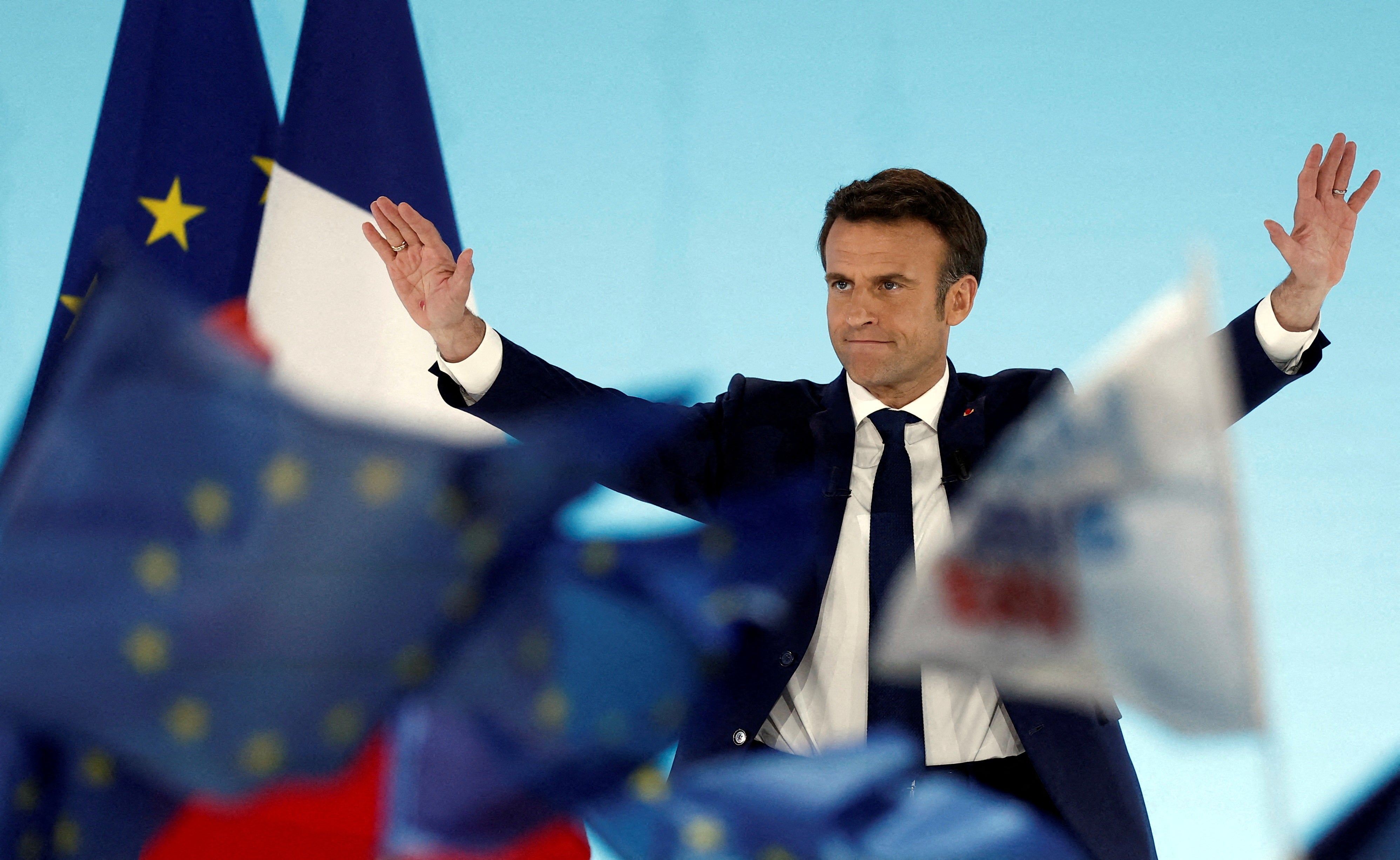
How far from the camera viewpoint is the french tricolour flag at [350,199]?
2.97m

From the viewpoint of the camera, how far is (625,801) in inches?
58.3

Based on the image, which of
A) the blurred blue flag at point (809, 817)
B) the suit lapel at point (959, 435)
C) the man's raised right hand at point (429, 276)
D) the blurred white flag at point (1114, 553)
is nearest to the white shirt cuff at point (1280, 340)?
the blurred white flag at point (1114, 553)

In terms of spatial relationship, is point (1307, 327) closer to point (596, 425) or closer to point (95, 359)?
point (596, 425)

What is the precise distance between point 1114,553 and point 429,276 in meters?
1.05

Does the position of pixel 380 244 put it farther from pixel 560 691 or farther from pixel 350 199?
pixel 350 199

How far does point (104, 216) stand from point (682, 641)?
2.10 meters

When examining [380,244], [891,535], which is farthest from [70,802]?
[891,535]

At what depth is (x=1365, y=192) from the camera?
202cm

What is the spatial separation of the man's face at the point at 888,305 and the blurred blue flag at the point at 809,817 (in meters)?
0.67

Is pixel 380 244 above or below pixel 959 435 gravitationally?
above

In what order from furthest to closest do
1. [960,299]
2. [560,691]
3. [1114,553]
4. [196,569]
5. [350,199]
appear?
1. [350,199]
2. [960,299]
3. [1114,553]
4. [560,691]
5. [196,569]

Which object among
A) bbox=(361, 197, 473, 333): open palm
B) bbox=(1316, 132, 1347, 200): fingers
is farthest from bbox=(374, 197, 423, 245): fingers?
bbox=(1316, 132, 1347, 200): fingers

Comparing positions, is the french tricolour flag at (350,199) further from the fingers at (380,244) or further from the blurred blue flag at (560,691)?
the blurred blue flag at (560,691)

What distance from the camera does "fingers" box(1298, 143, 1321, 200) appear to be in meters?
1.99
